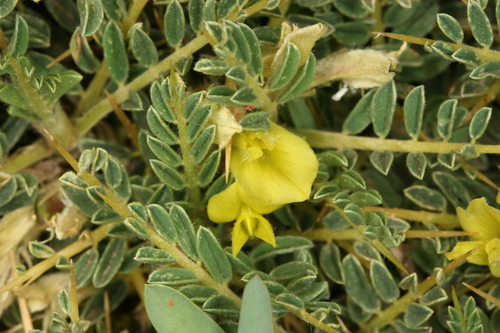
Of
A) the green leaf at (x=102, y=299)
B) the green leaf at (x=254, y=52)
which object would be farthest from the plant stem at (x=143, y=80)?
the green leaf at (x=102, y=299)

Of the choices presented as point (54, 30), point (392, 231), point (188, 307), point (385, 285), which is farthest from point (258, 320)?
point (54, 30)

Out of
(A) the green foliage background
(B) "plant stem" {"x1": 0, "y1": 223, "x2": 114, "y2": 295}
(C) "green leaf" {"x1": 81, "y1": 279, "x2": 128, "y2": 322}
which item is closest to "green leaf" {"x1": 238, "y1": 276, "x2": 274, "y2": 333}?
(A) the green foliage background

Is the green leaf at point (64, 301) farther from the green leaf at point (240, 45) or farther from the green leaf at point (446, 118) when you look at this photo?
the green leaf at point (446, 118)

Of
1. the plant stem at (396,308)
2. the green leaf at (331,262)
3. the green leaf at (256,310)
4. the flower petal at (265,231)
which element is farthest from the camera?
the green leaf at (331,262)

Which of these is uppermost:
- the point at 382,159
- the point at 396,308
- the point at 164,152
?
the point at 164,152

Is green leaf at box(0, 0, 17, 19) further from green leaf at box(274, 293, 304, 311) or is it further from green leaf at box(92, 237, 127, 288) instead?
green leaf at box(274, 293, 304, 311)

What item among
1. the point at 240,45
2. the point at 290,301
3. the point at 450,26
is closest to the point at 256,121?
the point at 240,45

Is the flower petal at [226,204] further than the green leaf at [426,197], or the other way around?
the green leaf at [426,197]

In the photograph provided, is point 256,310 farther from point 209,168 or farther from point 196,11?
point 196,11
